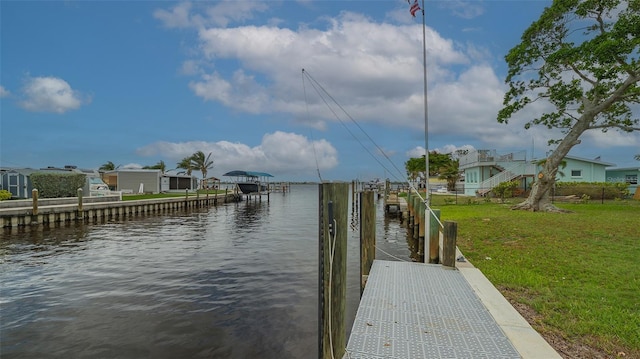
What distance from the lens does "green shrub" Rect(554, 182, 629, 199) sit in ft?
94.7

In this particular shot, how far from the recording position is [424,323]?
4539mm

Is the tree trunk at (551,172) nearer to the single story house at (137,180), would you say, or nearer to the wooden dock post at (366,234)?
the wooden dock post at (366,234)

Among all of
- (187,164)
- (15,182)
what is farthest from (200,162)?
(15,182)

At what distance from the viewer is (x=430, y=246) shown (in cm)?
830

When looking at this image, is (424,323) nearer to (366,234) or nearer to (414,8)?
(366,234)

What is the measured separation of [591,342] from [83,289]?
10443 millimetres

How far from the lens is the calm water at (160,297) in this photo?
5961 millimetres

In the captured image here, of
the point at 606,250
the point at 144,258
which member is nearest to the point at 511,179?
the point at 606,250

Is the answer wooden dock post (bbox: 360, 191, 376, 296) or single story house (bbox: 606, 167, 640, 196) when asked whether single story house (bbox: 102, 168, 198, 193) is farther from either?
single story house (bbox: 606, 167, 640, 196)

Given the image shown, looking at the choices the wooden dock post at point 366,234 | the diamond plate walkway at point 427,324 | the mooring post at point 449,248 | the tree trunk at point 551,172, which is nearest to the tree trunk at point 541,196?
the tree trunk at point 551,172

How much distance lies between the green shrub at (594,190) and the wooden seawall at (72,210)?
35.5 m

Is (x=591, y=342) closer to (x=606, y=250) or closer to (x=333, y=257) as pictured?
(x=333, y=257)

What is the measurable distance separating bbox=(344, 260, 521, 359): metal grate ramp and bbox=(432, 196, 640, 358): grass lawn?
0.86m

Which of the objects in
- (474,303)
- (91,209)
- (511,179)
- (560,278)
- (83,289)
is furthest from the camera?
(511,179)
